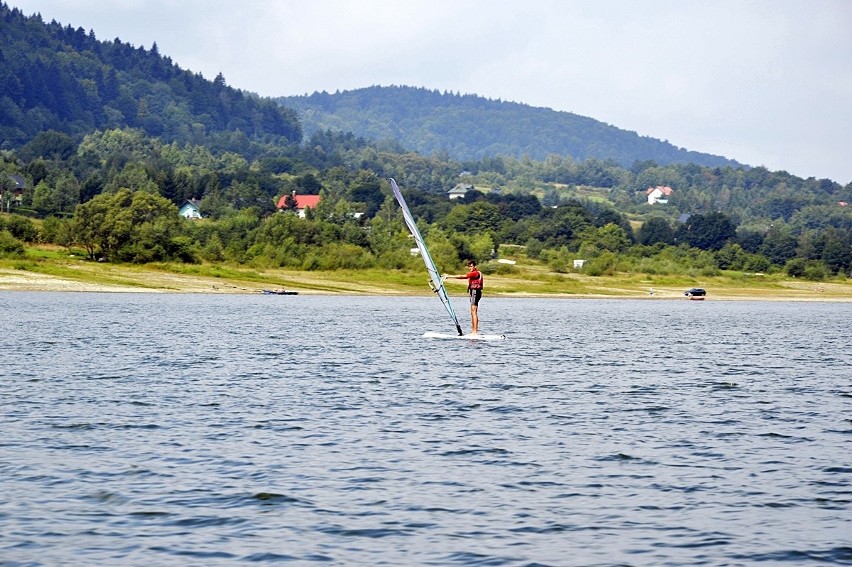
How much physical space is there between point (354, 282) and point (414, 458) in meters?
94.1

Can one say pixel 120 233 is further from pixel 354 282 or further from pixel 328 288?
pixel 354 282

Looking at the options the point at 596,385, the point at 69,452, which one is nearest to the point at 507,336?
the point at 596,385

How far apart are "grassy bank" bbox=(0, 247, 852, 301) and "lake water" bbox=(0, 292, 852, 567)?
5488cm

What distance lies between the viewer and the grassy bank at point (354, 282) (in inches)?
Answer: 3661

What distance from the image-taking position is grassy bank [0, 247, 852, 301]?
93.0 m

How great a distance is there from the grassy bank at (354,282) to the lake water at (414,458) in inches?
2161

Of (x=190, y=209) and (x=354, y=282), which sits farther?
(x=190, y=209)

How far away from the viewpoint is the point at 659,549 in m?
13.8

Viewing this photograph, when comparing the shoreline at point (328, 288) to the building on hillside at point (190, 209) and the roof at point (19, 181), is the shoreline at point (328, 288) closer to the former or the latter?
the building on hillside at point (190, 209)

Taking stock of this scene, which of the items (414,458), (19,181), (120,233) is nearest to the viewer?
(414,458)

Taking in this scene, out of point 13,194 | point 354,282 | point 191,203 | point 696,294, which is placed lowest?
point 354,282

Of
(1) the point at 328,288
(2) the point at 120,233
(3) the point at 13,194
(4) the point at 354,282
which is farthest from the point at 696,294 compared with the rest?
(3) the point at 13,194

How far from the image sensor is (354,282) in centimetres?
11262

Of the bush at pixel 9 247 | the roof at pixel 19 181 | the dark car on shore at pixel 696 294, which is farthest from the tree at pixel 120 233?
the roof at pixel 19 181
